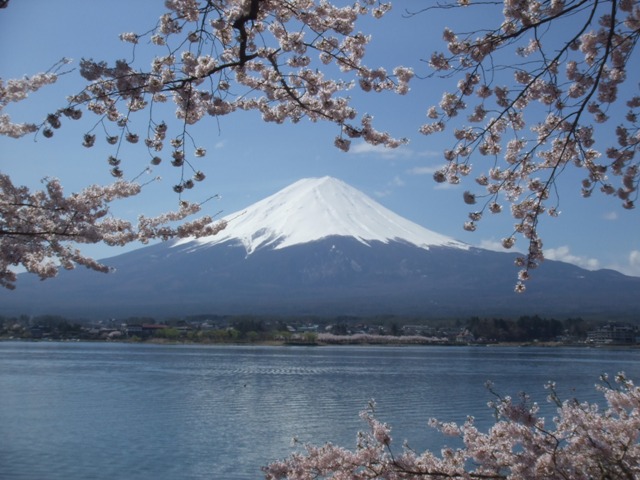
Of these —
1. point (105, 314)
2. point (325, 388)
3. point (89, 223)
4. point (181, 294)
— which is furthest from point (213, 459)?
point (181, 294)

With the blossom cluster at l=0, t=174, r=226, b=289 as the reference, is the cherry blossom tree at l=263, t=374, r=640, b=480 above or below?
below

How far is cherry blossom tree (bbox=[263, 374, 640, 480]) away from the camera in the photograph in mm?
2818

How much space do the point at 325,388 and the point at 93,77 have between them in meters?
17.3

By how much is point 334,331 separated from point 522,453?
5536 cm

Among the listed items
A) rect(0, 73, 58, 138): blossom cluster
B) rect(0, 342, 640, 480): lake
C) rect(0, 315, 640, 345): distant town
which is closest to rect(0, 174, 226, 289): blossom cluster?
rect(0, 73, 58, 138): blossom cluster

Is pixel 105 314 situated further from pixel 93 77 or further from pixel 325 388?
pixel 93 77

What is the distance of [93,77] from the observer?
2875 mm

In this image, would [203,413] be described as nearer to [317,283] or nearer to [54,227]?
[54,227]

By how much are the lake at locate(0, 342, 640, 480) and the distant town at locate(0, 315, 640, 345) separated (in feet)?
93.7

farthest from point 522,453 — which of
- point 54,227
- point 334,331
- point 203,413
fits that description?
point 334,331

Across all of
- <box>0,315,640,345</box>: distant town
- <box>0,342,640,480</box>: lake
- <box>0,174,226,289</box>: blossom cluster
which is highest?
<box>0,174,226,289</box>: blossom cluster

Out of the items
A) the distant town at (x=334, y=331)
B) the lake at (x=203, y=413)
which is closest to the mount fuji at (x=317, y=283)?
the distant town at (x=334, y=331)

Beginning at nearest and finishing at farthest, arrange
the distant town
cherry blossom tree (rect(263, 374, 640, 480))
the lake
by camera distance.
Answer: cherry blossom tree (rect(263, 374, 640, 480)), the lake, the distant town

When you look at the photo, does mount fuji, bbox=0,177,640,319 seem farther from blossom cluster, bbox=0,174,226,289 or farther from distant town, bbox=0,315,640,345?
blossom cluster, bbox=0,174,226,289
